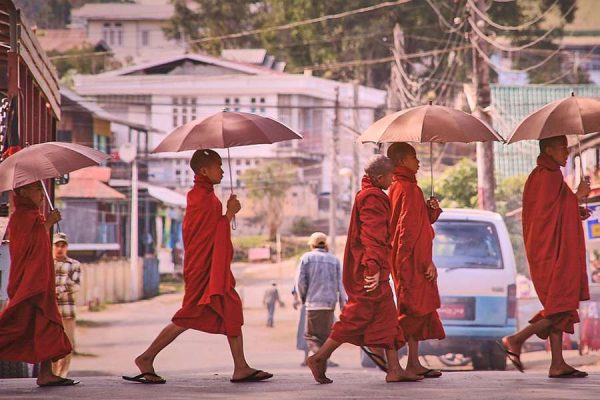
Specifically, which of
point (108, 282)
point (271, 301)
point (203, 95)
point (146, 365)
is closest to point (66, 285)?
point (146, 365)

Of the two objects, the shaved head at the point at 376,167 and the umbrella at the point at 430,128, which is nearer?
the shaved head at the point at 376,167

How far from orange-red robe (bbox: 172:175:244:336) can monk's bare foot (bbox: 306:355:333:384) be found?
0.61 m

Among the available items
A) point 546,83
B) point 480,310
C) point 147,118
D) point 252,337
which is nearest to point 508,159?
point 546,83

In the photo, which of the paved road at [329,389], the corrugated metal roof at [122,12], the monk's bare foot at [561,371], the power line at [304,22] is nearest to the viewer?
the paved road at [329,389]

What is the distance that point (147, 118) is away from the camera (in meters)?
45.5

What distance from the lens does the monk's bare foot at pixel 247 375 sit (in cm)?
1037

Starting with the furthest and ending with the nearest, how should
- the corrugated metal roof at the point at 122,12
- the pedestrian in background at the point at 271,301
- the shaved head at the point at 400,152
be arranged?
1. the corrugated metal roof at the point at 122,12
2. the pedestrian in background at the point at 271,301
3. the shaved head at the point at 400,152

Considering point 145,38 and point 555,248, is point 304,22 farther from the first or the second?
point 555,248

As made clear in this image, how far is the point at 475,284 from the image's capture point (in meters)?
17.9

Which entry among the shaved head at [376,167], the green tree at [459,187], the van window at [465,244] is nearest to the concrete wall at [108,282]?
the green tree at [459,187]

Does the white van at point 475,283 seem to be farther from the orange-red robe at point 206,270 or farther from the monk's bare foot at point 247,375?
the orange-red robe at point 206,270

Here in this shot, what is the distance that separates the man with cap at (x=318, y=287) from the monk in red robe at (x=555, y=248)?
5733 millimetres

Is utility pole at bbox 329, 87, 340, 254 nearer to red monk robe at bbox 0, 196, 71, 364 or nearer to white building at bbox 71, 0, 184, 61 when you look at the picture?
white building at bbox 71, 0, 184, 61

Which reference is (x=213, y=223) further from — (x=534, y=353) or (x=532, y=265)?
(x=534, y=353)
